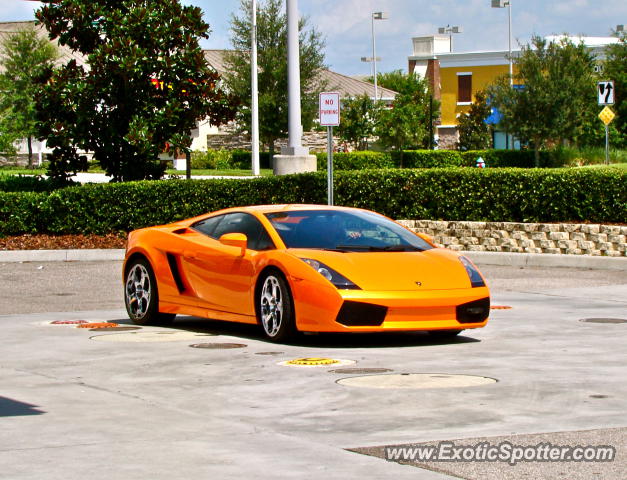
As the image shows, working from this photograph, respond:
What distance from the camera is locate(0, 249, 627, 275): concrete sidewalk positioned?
18953mm

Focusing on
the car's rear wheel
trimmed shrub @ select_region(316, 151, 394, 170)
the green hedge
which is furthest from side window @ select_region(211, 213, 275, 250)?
trimmed shrub @ select_region(316, 151, 394, 170)

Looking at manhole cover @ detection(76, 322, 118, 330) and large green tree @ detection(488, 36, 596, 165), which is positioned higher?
large green tree @ detection(488, 36, 596, 165)

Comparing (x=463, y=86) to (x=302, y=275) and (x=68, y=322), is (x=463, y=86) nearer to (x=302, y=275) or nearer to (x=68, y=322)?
(x=68, y=322)

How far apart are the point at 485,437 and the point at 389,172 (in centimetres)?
1663

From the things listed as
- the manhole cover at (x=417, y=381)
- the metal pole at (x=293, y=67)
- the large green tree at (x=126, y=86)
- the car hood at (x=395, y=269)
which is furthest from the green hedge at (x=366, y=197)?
the manhole cover at (x=417, y=381)

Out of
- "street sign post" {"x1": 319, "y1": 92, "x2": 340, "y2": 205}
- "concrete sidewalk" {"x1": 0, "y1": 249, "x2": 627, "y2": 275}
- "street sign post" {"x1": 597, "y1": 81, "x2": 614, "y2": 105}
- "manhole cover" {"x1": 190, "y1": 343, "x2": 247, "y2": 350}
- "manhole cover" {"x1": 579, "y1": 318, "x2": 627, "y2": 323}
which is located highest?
"street sign post" {"x1": 597, "y1": 81, "x2": 614, "y2": 105}

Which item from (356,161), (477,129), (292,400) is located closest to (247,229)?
(292,400)

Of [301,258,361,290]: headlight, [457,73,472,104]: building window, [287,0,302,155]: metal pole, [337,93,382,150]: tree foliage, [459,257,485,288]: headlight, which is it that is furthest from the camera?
[457,73,472,104]: building window

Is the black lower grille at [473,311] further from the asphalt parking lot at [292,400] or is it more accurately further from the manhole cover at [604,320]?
the manhole cover at [604,320]

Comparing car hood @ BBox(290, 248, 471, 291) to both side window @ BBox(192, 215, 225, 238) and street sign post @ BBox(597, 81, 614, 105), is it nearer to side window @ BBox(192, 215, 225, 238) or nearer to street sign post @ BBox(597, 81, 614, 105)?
side window @ BBox(192, 215, 225, 238)

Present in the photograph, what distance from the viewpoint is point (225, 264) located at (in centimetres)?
1134

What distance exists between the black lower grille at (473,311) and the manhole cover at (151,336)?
2.47 meters

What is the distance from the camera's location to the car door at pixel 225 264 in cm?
1109

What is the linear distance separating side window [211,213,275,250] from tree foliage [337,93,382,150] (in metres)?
54.5
